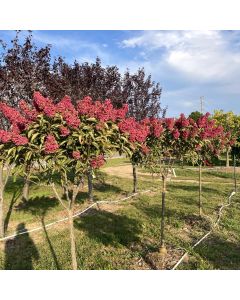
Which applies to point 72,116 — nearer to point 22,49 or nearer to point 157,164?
point 157,164

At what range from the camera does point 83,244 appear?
9.34 meters

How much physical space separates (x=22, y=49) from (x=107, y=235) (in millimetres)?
7015

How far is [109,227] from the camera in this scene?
35.9ft

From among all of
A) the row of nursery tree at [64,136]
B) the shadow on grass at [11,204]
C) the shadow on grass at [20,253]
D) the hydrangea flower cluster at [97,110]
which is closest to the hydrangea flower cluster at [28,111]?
the row of nursery tree at [64,136]

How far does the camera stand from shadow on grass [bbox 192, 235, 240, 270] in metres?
7.74

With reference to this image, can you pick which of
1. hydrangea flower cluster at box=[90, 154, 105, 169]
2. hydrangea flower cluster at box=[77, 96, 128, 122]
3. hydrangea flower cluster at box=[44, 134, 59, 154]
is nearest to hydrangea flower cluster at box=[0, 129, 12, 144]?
hydrangea flower cluster at box=[44, 134, 59, 154]

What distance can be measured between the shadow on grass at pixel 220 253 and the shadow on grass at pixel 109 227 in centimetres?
194

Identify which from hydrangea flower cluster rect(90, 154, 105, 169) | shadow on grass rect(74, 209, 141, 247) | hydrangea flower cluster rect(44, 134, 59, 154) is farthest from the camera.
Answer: shadow on grass rect(74, 209, 141, 247)

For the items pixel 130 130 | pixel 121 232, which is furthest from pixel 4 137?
pixel 121 232

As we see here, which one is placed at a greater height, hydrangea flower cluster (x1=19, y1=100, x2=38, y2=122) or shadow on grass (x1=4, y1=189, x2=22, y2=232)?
hydrangea flower cluster (x1=19, y1=100, x2=38, y2=122)

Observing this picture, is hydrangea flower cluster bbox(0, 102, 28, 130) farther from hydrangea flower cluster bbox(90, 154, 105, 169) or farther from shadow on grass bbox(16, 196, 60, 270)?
shadow on grass bbox(16, 196, 60, 270)

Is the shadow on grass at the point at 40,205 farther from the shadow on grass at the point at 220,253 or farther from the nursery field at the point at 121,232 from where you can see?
the shadow on grass at the point at 220,253

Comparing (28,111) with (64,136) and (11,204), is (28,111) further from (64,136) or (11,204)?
(11,204)
